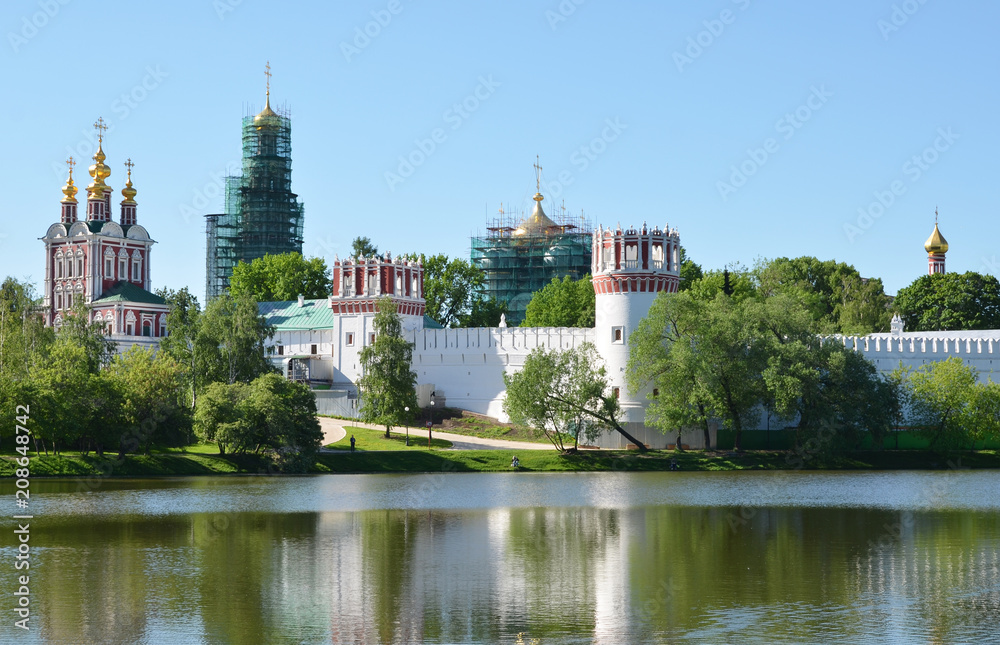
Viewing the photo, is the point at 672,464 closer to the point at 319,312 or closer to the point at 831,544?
the point at 831,544

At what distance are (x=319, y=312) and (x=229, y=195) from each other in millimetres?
41218

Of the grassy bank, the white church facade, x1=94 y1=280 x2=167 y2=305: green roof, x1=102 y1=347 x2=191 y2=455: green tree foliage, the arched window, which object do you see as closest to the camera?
x1=102 y1=347 x2=191 y2=455: green tree foliage

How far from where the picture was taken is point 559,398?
172ft

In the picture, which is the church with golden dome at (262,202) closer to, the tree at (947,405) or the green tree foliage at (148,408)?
the green tree foliage at (148,408)

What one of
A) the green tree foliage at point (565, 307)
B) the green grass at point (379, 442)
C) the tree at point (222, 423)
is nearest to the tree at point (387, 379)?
the green grass at point (379, 442)

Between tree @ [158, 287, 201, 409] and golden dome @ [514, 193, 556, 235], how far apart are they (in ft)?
140

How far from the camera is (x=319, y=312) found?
2916 inches

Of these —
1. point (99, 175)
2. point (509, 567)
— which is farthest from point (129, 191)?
point (509, 567)

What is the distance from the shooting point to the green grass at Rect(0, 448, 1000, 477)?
47.0 metres

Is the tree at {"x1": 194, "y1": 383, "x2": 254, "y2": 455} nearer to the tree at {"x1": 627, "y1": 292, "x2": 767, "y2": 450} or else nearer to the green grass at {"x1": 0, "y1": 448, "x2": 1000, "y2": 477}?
the green grass at {"x1": 0, "y1": 448, "x2": 1000, "y2": 477}

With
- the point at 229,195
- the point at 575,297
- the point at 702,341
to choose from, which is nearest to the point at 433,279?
the point at 575,297

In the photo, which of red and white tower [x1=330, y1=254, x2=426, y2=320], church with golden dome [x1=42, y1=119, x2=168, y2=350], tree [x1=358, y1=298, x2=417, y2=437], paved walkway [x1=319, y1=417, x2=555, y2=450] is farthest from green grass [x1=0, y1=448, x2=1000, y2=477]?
church with golden dome [x1=42, y1=119, x2=168, y2=350]

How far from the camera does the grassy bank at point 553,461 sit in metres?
47.0

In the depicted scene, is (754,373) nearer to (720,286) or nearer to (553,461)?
(553,461)
